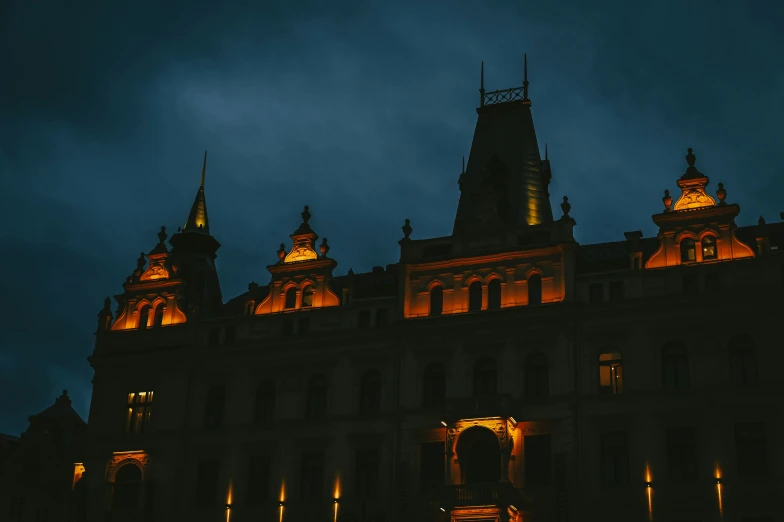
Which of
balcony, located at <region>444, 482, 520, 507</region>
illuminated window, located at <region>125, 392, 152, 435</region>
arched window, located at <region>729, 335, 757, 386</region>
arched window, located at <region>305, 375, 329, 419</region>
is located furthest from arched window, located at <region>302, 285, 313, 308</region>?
arched window, located at <region>729, 335, 757, 386</region>

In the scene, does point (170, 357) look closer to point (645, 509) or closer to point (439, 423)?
point (439, 423)

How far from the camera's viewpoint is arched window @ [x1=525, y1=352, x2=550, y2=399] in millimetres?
55188

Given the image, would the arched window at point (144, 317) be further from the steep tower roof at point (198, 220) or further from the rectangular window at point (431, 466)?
the rectangular window at point (431, 466)

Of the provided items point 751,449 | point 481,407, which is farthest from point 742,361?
point 481,407

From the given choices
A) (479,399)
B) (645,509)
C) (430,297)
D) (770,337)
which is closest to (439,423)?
(479,399)

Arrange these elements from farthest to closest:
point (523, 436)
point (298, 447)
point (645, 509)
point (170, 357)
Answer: point (170, 357), point (298, 447), point (523, 436), point (645, 509)

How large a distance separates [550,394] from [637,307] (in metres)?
6.11

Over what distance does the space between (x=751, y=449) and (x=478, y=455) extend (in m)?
13.0

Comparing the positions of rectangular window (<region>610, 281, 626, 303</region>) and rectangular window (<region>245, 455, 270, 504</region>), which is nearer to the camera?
rectangular window (<region>610, 281, 626, 303</region>)

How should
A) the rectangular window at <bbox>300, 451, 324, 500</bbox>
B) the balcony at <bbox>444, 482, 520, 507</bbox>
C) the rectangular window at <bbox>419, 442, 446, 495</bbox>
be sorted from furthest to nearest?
1. the rectangular window at <bbox>300, 451, 324, 500</bbox>
2. the rectangular window at <bbox>419, 442, 446, 495</bbox>
3. the balcony at <bbox>444, 482, 520, 507</bbox>

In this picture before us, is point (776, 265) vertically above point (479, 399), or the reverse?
point (776, 265)

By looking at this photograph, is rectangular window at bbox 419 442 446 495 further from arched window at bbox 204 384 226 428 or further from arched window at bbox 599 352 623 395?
arched window at bbox 204 384 226 428

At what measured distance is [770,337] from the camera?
170ft

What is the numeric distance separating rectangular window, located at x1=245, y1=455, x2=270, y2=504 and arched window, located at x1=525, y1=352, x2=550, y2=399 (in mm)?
14811
